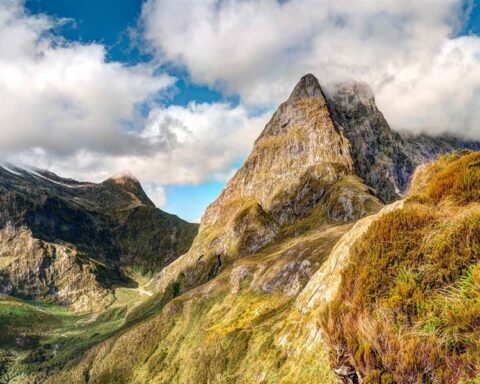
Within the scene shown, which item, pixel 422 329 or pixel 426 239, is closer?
pixel 422 329

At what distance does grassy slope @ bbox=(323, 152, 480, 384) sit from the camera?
13570 millimetres

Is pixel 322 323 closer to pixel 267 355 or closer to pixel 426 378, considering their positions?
pixel 426 378

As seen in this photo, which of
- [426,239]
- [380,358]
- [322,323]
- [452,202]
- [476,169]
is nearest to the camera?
[380,358]


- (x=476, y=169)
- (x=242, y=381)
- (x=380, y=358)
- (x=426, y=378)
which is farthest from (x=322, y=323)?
(x=242, y=381)

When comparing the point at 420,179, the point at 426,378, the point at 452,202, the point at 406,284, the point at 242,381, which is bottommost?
the point at 242,381

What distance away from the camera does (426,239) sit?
17.9 m

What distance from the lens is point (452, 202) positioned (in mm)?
21234

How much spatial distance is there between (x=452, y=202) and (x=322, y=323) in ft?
32.3

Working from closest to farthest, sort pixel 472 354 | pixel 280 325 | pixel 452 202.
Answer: pixel 472 354 < pixel 452 202 < pixel 280 325

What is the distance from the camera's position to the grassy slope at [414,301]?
44.5 ft

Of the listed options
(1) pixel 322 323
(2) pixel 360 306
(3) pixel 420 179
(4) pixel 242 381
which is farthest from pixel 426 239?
(4) pixel 242 381

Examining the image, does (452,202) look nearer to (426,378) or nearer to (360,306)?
(360,306)

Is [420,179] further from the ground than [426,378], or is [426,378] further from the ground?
[420,179]

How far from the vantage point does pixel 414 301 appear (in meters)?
15.8
